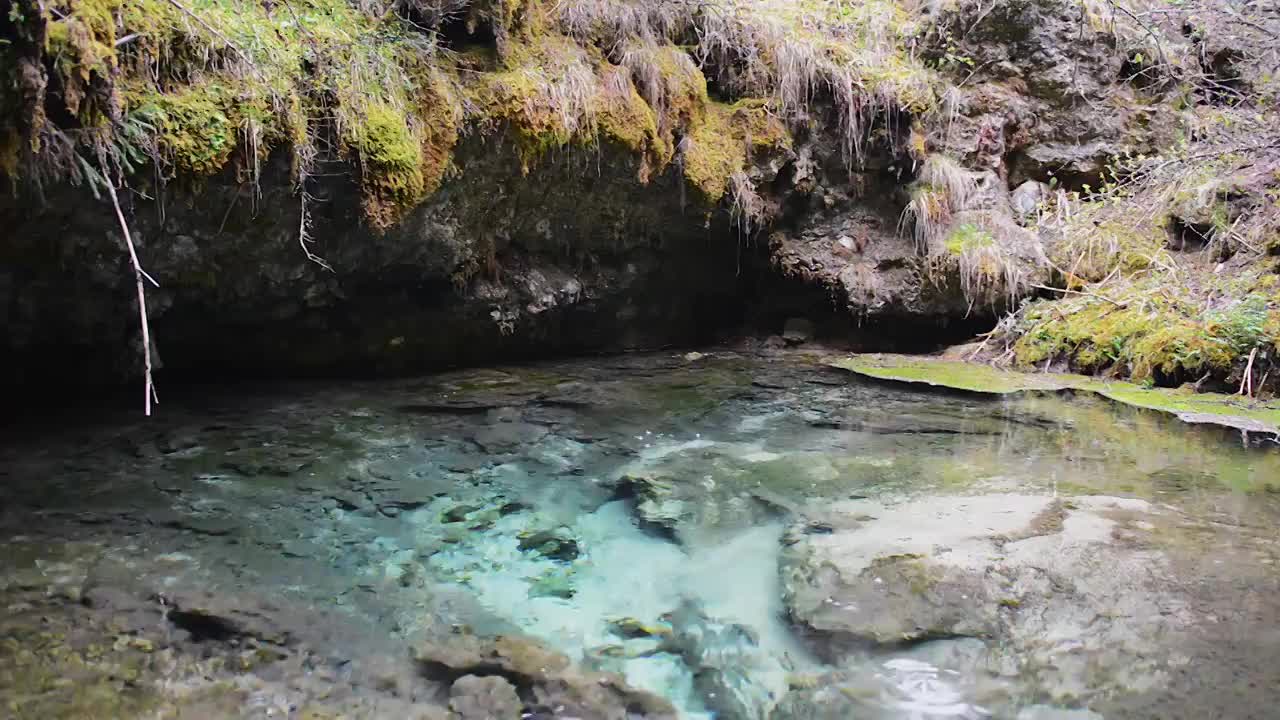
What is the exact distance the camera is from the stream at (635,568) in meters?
1.75

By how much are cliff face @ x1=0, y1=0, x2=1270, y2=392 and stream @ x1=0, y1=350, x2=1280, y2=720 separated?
101cm

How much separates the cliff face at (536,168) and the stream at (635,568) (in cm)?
101

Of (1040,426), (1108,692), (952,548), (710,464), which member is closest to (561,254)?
(710,464)

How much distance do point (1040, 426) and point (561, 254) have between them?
3.35 meters

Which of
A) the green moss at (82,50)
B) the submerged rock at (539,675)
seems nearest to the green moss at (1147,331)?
the submerged rock at (539,675)

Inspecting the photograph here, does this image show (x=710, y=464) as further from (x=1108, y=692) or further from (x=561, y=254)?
(x=561, y=254)

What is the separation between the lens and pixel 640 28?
213 inches

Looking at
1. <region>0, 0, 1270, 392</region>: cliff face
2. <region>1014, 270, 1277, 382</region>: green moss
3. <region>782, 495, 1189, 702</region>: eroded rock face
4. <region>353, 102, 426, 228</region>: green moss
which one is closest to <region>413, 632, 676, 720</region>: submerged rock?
<region>782, 495, 1189, 702</region>: eroded rock face

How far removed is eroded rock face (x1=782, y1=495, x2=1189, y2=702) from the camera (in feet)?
6.07

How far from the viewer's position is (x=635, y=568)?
2457 mm

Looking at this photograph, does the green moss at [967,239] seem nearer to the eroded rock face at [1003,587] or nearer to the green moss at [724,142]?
the green moss at [724,142]

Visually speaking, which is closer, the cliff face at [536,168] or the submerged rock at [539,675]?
the submerged rock at [539,675]

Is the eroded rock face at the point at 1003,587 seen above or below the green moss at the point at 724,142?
below

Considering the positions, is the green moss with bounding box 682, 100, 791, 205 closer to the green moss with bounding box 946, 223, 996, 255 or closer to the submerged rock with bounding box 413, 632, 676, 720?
the green moss with bounding box 946, 223, 996, 255
